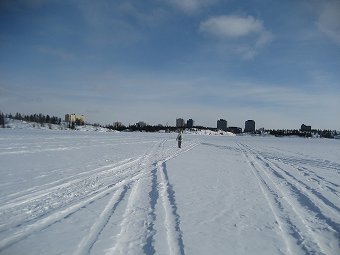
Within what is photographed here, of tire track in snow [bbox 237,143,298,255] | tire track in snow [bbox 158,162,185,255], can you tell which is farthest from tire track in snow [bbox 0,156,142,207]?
tire track in snow [bbox 237,143,298,255]

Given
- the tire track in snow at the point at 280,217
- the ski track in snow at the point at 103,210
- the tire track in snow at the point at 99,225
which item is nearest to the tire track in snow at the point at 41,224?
the ski track in snow at the point at 103,210

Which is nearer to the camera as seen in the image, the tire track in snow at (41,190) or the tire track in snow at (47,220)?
the tire track in snow at (47,220)

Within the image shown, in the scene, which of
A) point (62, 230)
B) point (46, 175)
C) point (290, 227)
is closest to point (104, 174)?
point (46, 175)

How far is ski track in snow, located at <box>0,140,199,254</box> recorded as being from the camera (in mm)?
4570

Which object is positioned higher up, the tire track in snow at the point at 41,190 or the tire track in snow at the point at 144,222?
the tire track in snow at the point at 41,190

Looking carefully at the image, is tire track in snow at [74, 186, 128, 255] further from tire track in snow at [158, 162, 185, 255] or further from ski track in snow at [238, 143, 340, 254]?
ski track in snow at [238, 143, 340, 254]

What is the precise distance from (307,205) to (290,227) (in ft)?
6.26

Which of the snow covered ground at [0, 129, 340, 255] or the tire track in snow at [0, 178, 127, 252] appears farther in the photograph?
the snow covered ground at [0, 129, 340, 255]

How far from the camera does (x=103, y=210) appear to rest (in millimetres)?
6117

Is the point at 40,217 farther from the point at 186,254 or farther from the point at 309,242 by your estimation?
the point at 309,242

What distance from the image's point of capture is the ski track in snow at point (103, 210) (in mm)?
4570

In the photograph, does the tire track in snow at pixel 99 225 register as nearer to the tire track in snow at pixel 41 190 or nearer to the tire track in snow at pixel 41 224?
the tire track in snow at pixel 41 224

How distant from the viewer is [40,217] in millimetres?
5516

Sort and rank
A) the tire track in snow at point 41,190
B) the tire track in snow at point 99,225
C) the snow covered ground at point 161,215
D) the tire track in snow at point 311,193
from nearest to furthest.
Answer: the tire track in snow at point 99,225, the snow covered ground at point 161,215, the tire track in snow at point 41,190, the tire track in snow at point 311,193
